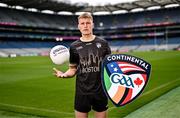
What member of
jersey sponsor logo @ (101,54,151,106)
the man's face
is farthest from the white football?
jersey sponsor logo @ (101,54,151,106)

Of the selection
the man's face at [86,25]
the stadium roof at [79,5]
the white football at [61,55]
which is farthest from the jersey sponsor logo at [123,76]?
the stadium roof at [79,5]

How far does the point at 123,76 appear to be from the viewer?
4.70 m

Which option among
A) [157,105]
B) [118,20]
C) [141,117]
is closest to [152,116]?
[141,117]

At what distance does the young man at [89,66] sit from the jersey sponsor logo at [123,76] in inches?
6.7

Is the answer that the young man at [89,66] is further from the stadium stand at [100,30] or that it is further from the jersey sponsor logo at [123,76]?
the stadium stand at [100,30]

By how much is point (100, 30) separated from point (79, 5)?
1622 cm

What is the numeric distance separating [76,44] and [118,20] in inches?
3897

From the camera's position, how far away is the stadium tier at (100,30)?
269 feet

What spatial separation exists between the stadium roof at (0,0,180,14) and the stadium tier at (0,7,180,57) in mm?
3479

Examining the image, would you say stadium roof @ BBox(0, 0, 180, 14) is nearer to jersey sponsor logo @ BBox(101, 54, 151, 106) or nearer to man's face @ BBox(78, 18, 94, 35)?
man's face @ BBox(78, 18, 94, 35)

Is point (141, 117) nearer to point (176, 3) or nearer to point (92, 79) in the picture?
point (92, 79)

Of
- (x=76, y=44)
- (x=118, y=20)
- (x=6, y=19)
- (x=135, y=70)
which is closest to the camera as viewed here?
(x=135, y=70)

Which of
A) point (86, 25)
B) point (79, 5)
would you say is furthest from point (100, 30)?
point (86, 25)

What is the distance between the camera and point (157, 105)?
398 inches
